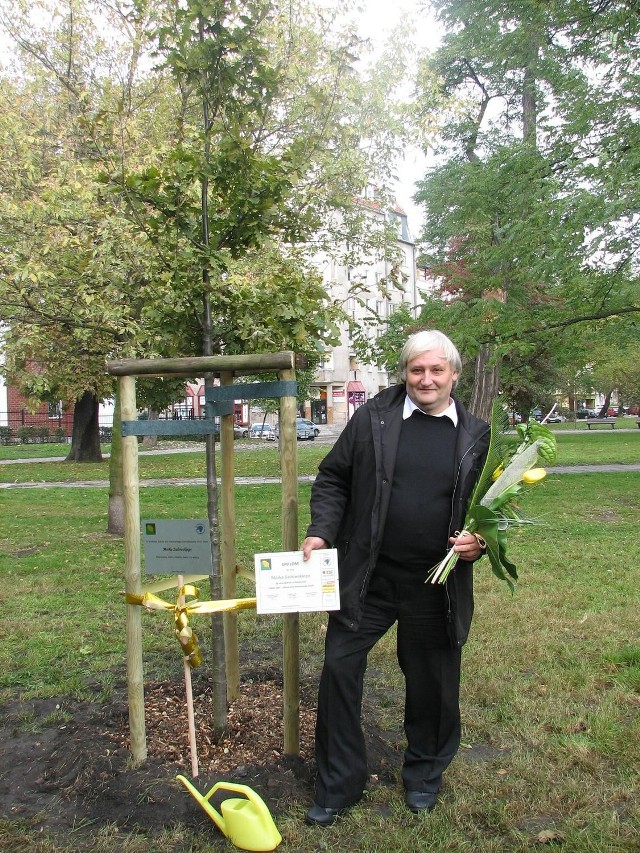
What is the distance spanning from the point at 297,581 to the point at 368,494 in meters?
0.44

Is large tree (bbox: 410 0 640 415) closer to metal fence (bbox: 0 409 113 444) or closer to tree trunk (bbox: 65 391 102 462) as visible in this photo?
tree trunk (bbox: 65 391 102 462)

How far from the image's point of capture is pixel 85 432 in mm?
25531

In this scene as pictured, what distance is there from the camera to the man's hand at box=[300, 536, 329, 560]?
3116mm

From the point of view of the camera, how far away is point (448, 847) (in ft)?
9.62

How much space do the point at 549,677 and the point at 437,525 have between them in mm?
2000

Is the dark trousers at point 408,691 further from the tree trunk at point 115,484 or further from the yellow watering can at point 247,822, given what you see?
the tree trunk at point 115,484

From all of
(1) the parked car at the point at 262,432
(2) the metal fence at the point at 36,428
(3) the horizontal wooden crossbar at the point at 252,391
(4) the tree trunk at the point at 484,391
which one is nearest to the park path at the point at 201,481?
(4) the tree trunk at the point at 484,391

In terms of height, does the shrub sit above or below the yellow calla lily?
below

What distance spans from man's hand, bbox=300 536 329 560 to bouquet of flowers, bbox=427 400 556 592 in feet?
1.46

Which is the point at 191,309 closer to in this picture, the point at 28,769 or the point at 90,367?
the point at 28,769

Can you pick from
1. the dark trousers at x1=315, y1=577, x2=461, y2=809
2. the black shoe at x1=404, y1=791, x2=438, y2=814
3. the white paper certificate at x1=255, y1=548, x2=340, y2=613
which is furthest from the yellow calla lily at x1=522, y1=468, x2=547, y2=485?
the black shoe at x1=404, y1=791, x2=438, y2=814

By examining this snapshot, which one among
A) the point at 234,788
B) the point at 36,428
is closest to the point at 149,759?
the point at 234,788

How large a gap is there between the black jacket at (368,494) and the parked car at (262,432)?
131 ft

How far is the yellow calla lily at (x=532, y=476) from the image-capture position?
9.98 feet
